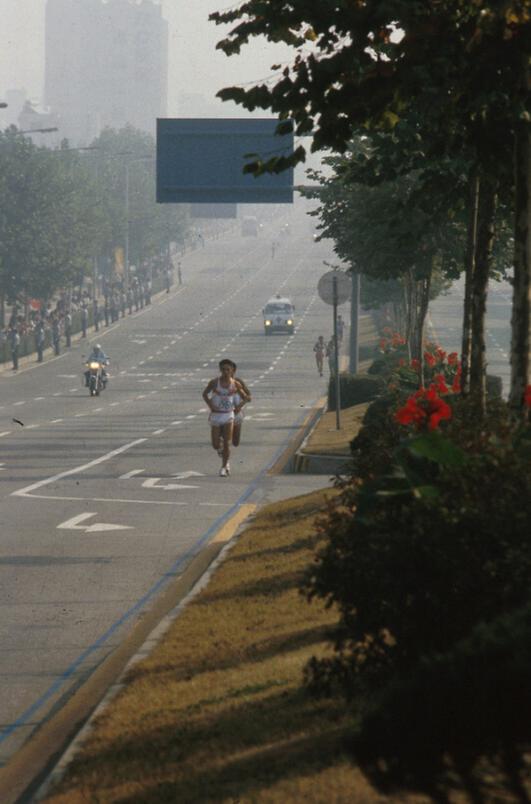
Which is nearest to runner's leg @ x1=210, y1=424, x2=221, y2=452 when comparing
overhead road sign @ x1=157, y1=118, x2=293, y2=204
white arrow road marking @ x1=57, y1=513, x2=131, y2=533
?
white arrow road marking @ x1=57, y1=513, x2=131, y2=533

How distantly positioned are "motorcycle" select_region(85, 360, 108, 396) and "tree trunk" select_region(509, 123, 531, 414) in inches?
2081

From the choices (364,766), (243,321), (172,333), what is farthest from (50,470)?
(243,321)

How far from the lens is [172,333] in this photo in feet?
382

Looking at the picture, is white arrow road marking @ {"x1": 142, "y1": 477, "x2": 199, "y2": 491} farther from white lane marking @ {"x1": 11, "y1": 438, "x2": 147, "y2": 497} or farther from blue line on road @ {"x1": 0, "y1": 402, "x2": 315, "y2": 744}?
blue line on road @ {"x1": 0, "y1": 402, "x2": 315, "y2": 744}

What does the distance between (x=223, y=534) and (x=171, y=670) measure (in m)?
9.70

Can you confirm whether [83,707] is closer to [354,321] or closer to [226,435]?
[226,435]

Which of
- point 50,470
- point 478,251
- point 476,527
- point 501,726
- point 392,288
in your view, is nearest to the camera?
point 501,726

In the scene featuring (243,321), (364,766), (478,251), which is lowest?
(243,321)

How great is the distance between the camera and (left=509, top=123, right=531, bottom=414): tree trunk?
10.8 meters

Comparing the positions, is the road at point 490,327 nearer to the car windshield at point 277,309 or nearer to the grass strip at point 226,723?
the car windshield at point 277,309

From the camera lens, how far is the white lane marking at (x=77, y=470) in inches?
1045

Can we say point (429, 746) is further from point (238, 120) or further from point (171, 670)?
point (238, 120)

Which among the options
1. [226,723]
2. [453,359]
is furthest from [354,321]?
[226,723]

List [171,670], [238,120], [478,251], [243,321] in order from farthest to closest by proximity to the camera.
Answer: [243,321] → [238,120] → [478,251] → [171,670]
